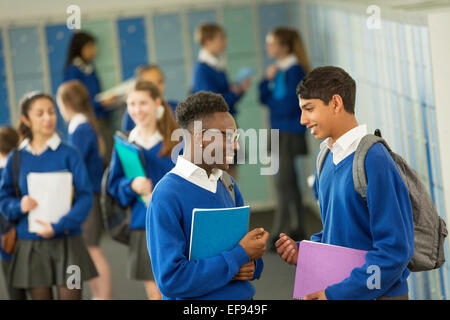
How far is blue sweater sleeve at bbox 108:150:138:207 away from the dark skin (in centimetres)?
163

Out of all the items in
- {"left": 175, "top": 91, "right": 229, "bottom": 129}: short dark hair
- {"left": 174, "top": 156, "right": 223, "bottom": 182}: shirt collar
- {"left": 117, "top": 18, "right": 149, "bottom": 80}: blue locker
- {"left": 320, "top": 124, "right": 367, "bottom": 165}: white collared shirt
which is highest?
{"left": 117, "top": 18, "right": 149, "bottom": 80}: blue locker

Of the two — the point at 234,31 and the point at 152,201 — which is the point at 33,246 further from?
the point at 234,31

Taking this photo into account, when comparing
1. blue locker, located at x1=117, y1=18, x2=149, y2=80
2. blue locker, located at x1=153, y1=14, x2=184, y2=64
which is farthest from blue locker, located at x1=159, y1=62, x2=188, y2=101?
blue locker, located at x1=117, y1=18, x2=149, y2=80

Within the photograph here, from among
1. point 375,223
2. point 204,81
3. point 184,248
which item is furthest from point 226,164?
point 204,81

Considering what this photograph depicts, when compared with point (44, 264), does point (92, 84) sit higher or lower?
higher

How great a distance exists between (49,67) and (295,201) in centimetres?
301

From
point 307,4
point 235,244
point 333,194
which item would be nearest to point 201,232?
point 235,244

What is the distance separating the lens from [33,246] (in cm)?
376

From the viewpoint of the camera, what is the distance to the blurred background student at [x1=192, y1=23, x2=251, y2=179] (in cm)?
619

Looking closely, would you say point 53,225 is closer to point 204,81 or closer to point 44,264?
point 44,264

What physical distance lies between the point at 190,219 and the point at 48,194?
169cm

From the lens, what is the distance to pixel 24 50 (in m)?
7.23

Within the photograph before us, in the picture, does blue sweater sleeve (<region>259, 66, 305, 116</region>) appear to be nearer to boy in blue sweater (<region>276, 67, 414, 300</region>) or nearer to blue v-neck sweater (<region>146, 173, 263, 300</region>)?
boy in blue sweater (<region>276, 67, 414, 300</region>)

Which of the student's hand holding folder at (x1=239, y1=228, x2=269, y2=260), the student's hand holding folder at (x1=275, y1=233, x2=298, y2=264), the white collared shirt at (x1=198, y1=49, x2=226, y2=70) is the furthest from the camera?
the white collared shirt at (x1=198, y1=49, x2=226, y2=70)
